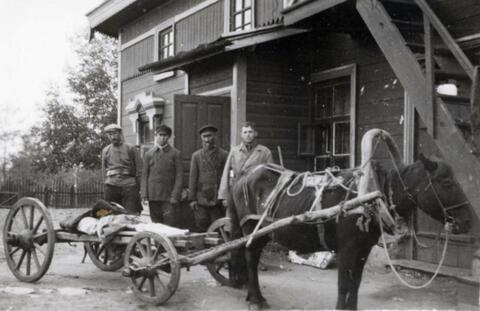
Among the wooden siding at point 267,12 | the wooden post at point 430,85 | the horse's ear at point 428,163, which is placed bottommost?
the horse's ear at point 428,163

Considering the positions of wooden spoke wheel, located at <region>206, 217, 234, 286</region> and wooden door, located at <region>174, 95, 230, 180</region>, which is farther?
wooden door, located at <region>174, 95, 230, 180</region>

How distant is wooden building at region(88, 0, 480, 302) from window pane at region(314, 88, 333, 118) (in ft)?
0.06

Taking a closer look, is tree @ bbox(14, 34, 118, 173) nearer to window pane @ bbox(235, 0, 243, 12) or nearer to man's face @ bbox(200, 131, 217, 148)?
window pane @ bbox(235, 0, 243, 12)

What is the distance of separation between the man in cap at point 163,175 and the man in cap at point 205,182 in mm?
265

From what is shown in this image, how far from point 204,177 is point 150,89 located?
7.45 metres

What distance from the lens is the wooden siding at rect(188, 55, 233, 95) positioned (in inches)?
404

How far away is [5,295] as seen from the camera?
6.09m

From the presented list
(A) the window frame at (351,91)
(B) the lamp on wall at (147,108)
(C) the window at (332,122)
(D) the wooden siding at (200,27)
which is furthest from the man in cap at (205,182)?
(B) the lamp on wall at (147,108)

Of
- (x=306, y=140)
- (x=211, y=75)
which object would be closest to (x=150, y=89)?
(x=211, y=75)

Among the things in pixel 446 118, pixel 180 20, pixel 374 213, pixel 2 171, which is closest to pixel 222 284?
pixel 374 213

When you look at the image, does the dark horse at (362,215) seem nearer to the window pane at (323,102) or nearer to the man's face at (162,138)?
the man's face at (162,138)

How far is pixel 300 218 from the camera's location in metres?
5.01

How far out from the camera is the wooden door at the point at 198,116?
10.0m

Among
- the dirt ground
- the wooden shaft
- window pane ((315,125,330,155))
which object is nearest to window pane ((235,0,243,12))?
window pane ((315,125,330,155))
